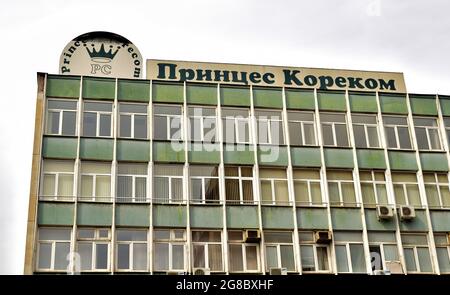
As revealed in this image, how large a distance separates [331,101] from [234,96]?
371 centimetres

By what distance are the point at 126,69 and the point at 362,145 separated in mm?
9195

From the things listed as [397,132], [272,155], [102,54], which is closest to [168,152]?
[272,155]

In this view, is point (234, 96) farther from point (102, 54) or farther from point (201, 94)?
point (102, 54)

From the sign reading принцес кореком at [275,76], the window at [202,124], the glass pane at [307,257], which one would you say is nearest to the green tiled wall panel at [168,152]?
the window at [202,124]

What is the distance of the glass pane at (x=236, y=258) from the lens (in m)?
24.6

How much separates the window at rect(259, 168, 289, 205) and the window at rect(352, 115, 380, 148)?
3.26m

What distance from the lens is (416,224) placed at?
26.2m

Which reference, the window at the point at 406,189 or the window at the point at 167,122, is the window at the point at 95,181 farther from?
the window at the point at 406,189

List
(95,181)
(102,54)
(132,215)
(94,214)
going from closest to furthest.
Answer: (94,214)
(132,215)
(95,181)
(102,54)

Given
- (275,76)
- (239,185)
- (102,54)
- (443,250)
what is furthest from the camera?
(275,76)
